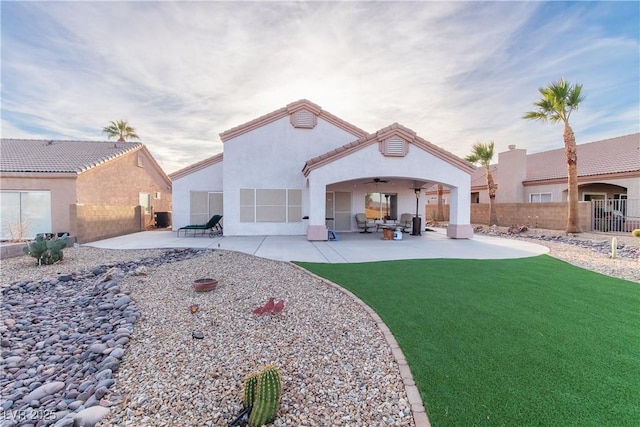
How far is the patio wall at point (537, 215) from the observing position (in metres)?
18.0

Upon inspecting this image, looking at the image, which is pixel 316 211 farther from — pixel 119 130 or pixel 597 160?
pixel 119 130

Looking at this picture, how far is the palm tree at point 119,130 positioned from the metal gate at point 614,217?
38.9 meters

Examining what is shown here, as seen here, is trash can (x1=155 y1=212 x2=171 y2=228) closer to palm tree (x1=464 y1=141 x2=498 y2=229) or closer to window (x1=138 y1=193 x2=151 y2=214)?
window (x1=138 y1=193 x2=151 y2=214)

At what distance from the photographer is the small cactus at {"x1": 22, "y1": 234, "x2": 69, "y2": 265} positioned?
9175 mm

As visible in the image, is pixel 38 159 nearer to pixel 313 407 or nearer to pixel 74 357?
pixel 74 357

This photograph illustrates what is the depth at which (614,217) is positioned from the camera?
17.8 meters

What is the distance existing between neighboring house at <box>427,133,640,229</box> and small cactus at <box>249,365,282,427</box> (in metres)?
19.4

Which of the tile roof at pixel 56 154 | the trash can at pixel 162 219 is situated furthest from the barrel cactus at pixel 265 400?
the trash can at pixel 162 219

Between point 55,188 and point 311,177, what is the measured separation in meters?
13.6

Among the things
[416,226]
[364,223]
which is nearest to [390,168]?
[416,226]

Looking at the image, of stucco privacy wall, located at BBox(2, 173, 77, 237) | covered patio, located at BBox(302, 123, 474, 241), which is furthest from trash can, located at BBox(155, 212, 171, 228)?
covered patio, located at BBox(302, 123, 474, 241)

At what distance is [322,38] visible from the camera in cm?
1120

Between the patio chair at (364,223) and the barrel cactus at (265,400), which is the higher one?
the patio chair at (364,223)

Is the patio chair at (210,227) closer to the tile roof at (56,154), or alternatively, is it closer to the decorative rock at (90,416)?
the tile roof at (56,154)
